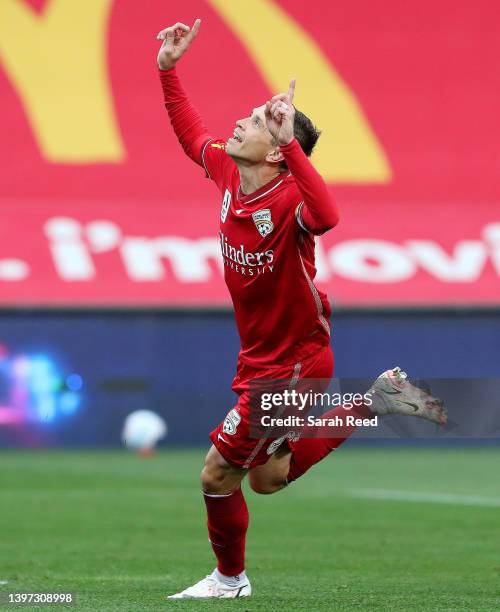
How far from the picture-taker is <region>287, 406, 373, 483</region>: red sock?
21.9 feet

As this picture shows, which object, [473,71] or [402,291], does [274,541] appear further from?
[473,71]

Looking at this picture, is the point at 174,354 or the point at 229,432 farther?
the point at 174,354

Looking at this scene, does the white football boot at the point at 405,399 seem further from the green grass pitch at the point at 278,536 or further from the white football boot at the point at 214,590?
the white football boot at the point at 214,590

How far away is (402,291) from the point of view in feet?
68.1

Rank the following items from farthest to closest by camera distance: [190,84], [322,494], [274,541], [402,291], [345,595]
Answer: [190,84] → [402,291] → [322,494] → [274,541] → [345,595]

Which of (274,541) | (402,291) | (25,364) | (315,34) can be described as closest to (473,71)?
(315,34)

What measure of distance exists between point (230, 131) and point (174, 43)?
47.6 feet

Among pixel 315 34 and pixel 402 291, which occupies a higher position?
pixel 315 34

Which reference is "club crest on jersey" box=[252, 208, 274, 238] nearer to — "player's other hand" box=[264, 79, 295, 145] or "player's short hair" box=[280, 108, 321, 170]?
"player's short hair" box=[280, 108, 321, 170]

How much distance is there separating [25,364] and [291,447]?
13.2 meters

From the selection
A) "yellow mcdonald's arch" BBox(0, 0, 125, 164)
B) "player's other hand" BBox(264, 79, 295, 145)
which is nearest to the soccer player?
"player's other hand" BBox(264, 79, 295, 145)

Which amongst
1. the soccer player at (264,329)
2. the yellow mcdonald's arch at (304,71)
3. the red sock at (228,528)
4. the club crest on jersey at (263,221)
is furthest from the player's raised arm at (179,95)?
the yellow mcdonald's arch at (304,71)

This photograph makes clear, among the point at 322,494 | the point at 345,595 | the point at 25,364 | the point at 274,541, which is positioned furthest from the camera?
the point at 25,364

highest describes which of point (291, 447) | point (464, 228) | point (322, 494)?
point (464, 228)
